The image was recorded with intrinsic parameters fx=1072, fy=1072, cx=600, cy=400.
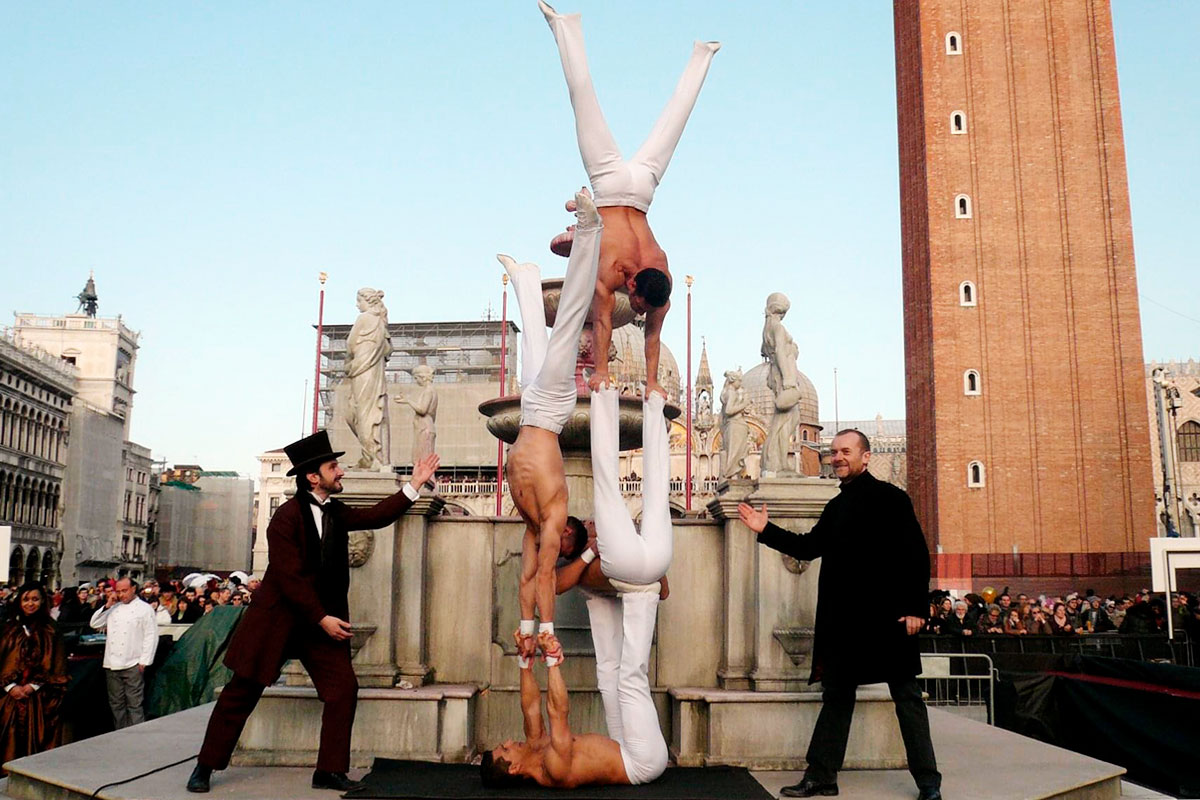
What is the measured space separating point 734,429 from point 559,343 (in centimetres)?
354

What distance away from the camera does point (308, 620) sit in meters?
6.10

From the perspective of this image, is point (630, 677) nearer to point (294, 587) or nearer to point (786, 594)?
point (294, 587)

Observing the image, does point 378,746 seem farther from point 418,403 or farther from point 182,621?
point 182,621

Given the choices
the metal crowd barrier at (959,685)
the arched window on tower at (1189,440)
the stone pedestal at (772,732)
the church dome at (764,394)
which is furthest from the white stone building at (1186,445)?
the stone pedestal at (772,732)

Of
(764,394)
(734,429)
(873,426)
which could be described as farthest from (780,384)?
(873,426)

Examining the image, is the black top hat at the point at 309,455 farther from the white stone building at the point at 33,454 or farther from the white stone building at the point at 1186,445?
the white stone building at the point at 1186,445

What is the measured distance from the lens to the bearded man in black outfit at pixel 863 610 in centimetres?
607

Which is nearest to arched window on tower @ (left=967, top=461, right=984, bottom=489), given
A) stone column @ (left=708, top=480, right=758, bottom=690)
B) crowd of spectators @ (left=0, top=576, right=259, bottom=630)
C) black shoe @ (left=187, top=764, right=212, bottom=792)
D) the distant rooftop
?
crowd of spectators @ (left=0, top=576, right=259, bottom=630)

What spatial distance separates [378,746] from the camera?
7188 millimetres

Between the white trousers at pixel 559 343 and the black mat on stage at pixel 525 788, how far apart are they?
6.96ft

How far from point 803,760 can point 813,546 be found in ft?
5.40

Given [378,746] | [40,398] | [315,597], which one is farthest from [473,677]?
[40,398]

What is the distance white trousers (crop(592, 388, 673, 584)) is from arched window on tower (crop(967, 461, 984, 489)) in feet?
113

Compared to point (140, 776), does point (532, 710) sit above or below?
above
